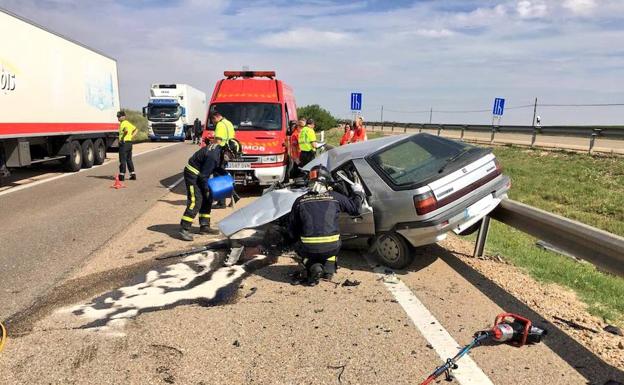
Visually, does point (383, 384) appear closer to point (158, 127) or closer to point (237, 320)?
point (237, 320)

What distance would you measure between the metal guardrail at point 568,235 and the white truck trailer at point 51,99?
1033cm

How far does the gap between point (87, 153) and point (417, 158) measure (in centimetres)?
1343

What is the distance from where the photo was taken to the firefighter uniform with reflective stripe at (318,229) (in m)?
4.81

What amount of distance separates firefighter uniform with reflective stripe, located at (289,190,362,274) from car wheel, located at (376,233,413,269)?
2.27 feet

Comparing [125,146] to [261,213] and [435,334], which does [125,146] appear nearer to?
[261,213]

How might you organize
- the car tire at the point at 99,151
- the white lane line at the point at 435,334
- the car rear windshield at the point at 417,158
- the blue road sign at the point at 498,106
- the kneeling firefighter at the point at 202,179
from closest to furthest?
the white lane line at the point at 435,334, the car rear windshield at the point at 417,158, the kneeling firefighter at the point at 202,179, the car tire at the point at 99,151, the blue road sign at the point at 498,106

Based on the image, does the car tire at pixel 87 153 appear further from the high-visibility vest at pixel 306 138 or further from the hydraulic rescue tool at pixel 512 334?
the hydraulic rescue tool at pixel 512 334

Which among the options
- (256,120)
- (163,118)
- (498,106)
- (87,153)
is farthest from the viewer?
(163,118)

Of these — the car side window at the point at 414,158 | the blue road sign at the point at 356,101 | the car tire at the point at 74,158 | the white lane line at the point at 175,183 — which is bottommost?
the white lane line at the point at 175,183

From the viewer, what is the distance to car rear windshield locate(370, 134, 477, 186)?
514cm

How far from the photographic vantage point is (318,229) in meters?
4.82

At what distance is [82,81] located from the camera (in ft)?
50.1

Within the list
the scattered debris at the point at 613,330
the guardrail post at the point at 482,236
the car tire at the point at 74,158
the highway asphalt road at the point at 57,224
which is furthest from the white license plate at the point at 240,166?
the scattered debris at the point at 613,330

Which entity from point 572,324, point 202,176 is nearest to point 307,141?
point 202,176
